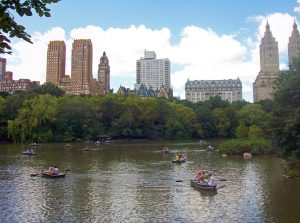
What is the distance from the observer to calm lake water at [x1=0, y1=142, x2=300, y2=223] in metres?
20.3

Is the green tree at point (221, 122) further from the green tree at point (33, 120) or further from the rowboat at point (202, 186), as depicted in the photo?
the rowboat at point (202, 186)

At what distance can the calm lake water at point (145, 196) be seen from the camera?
66.7ft

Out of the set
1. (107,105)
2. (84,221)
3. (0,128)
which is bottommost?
(84,221)

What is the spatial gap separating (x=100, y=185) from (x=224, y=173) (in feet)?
41.9

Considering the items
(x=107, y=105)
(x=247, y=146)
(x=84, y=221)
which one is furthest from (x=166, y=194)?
(x=107, y=105)

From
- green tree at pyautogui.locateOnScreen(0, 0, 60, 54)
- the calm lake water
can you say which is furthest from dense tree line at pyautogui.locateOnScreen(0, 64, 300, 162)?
green tree at pyautogui.locateOnScreen(0, 0, 60, 54)

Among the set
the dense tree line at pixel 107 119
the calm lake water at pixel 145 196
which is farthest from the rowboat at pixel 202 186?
the dense tree line at pixel 107 119

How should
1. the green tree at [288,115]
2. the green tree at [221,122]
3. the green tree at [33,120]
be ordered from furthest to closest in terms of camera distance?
the green tree at [221,122] → the green tree at [33,120] → the green tree at [288,115]

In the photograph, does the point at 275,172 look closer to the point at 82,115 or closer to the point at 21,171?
the point at 21,171

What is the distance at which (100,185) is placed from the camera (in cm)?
2973

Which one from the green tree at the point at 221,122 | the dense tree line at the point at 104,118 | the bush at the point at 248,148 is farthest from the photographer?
the green tree at the point at 221,122

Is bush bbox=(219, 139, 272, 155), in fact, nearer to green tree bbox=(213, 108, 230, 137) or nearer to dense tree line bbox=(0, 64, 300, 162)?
dense tree line bbox=(0, 64, 300, 162)

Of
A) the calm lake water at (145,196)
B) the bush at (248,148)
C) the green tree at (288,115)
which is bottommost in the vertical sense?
the calm lake water at (145,196)

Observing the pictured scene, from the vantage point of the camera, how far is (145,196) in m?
25.5
